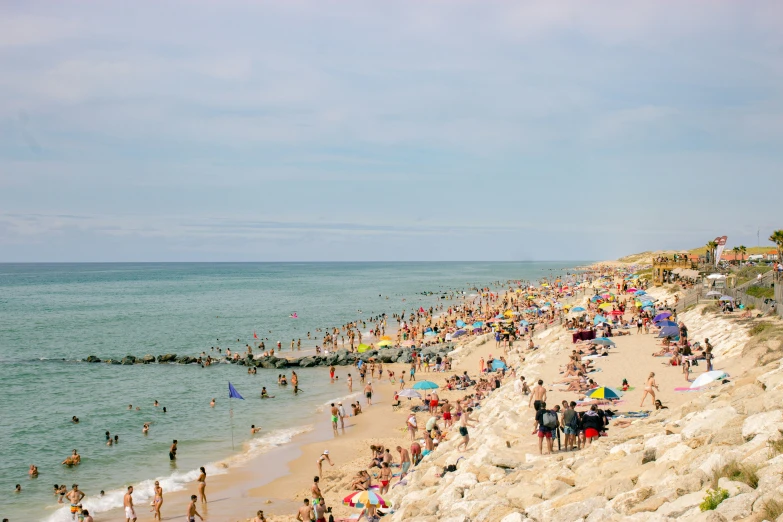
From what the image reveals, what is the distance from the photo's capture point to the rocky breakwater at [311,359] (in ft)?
142

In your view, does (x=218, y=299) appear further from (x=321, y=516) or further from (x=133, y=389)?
(x=321, y=516)

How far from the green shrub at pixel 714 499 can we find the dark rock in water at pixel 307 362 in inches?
1449

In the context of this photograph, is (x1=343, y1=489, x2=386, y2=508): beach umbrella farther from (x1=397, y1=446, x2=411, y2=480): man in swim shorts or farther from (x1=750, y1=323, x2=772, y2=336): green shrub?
(x1=750, y1=323, x2=772, y2=336): green shrub

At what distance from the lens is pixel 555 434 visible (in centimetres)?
1496

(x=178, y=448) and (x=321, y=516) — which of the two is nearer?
(x=321, y=516)

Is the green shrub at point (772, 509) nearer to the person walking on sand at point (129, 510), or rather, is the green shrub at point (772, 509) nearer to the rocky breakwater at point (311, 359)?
the person walking on sand at point (129, 510)

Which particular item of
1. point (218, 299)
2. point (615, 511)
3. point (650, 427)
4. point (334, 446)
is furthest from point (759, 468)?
point (218, 299)

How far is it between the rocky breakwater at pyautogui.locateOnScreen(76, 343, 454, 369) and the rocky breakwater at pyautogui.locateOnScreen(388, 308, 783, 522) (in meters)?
26.0

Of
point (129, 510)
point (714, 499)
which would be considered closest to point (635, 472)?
point (714, 499)

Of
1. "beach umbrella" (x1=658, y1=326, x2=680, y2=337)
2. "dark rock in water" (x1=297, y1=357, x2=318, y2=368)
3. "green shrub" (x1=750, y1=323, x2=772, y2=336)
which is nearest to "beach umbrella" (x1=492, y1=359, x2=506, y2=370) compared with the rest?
"beach umbrella" (x1=658, y1=326, x2=680, y2=337)

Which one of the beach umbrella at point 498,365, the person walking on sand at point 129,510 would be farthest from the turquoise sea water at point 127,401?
the beach umbrella at point 498,365

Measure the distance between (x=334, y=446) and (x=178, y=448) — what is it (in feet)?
20.9

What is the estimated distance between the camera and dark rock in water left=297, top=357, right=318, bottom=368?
4309 cm

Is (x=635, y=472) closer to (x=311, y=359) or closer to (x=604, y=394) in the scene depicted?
(x=604, y=394)
